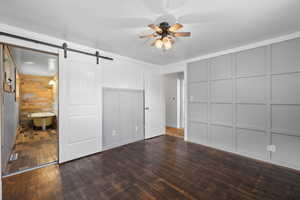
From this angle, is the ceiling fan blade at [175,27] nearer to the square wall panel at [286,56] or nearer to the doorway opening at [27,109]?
the square wall panel at [286,56]

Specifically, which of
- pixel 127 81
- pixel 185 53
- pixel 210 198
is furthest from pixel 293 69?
pixel 127 81

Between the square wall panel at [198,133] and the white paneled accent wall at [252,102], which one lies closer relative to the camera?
the white paneled accent wall at [252,102]

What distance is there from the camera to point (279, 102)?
2.49m

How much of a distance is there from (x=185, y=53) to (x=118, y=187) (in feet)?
11.1

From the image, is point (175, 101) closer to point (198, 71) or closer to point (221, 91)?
point (198, 71)

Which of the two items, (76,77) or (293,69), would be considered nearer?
(293,69)

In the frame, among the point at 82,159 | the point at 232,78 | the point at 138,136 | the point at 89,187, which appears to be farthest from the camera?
the point at 138,136

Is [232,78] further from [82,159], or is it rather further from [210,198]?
[82,159]

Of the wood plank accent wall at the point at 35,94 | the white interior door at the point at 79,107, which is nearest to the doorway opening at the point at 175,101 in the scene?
the white interior door at the point at 79,107

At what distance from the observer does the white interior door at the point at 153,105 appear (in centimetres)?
426

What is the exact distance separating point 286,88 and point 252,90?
52 centimetres

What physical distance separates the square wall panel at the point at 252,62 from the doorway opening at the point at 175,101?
2.84 meters

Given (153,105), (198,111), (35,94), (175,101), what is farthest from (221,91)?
(35,94)

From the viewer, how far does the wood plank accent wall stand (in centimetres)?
575
